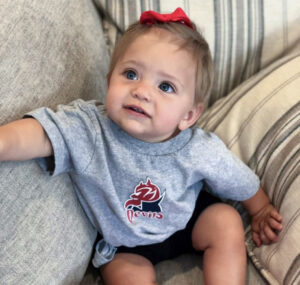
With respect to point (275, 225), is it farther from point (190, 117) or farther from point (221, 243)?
point (190, 117)

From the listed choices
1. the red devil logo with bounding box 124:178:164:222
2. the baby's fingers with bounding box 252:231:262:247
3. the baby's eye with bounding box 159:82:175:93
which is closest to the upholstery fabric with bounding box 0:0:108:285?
the red devil logo with bounding box 124:178:164:222

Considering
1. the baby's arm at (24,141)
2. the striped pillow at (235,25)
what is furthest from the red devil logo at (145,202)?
the striped pillow at (235,25)

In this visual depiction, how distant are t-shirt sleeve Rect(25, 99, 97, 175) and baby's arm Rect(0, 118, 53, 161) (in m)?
0.01

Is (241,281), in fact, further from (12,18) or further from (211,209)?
(12,18)

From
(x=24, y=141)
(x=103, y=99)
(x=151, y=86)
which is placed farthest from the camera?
(x=103, y=99)

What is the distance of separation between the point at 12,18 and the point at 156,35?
0.29 meters

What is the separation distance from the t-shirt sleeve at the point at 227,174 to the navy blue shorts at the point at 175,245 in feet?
0.19

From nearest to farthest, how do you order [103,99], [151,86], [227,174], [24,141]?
[24,141]
[151,86]
[227,174]
[103,99]

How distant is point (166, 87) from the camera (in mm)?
791

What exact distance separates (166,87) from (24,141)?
1.00 ft

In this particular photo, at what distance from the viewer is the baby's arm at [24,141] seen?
63cm

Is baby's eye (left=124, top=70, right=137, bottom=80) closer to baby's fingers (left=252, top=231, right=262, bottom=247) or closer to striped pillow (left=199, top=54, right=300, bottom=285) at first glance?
striped pillow (left=199, top=54, right=300, bottom=285)

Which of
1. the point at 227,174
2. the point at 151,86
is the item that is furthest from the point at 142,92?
the point at 227,174

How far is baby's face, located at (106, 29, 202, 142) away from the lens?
29.8 inches
